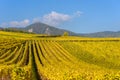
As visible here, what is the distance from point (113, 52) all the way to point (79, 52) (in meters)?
11.6

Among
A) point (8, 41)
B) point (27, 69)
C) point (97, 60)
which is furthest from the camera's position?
point (8, 41)

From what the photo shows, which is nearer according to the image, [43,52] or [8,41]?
[43,52]

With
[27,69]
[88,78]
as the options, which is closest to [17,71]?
[27,69]

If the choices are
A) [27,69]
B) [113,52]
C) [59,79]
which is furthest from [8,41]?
[59,79]

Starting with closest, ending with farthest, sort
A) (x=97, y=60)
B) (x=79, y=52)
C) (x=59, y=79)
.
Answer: (x=59, y=79), (x=97, y=60), (x=79, y=52)

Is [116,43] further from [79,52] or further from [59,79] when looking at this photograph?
[59,79]

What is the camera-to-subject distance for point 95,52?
133500 millimetres

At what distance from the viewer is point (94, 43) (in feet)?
492

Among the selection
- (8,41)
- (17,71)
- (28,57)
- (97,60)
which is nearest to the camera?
(17,71)

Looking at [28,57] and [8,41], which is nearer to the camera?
[28,57]

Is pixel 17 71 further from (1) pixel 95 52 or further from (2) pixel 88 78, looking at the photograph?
(1) pixel 95 52

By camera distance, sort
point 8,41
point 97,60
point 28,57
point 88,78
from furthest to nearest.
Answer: point 8,41
point 97,60
point 28,57
point 88,78

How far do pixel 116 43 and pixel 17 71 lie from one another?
→ 280 ft

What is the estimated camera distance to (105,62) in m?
118
